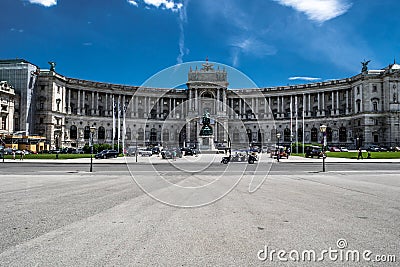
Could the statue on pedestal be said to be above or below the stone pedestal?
above

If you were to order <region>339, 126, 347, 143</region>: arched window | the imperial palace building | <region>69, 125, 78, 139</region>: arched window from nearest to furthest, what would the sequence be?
the imperial palace building < <region>69, 125, 78, 139</region>: arched window < <region>339, 126, 347, 143</region>: arched window

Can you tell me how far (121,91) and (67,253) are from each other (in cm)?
11153

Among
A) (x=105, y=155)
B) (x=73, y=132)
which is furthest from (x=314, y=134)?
(x=73, y=132)

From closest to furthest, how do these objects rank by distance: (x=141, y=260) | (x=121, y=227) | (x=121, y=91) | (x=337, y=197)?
(x=141, y=260) → (x=121, y=227) → (x=337, y=197) → (x=121, y=91)

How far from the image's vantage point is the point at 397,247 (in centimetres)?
661

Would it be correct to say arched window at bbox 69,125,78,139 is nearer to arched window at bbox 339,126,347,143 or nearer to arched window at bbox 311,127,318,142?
arched window at bbox 311,127,318,142

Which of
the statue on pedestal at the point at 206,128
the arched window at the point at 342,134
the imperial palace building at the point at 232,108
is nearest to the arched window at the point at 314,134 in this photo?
the imperial palace building at the point at 232,108

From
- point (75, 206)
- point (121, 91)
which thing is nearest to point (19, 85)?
point (121, 91)

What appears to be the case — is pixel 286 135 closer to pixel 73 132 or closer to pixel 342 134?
pixel 342 134

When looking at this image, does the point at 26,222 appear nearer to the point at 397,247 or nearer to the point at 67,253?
the point at 67,253

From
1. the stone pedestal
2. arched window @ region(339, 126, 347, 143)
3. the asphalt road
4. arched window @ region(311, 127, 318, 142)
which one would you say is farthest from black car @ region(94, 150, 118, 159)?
arched window @ region(339, 126, 347, 143)

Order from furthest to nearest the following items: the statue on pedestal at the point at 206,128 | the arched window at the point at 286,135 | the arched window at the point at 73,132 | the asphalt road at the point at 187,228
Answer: the arched window at the point at 286,135
the arched window at the point at 73,132
the statue on pedestal at the point at 206,128
the asphalt road at the point at 187,228

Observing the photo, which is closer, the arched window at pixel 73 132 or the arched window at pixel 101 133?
the arched window at pixel 73 132

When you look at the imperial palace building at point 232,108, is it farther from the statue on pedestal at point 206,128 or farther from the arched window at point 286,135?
the statue on pedestal at point 206,128
